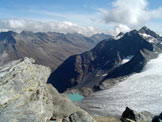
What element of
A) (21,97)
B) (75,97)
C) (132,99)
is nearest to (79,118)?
(21,97)

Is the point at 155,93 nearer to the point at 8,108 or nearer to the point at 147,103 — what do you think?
the point at 147,103

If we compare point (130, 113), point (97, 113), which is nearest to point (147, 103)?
point (97, 113)

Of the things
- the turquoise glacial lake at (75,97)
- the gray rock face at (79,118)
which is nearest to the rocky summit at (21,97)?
the gray rock face at (79,118)

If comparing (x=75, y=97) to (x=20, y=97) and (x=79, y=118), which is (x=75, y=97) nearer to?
(x=79, y=118)

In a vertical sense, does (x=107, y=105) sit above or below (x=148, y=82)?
below

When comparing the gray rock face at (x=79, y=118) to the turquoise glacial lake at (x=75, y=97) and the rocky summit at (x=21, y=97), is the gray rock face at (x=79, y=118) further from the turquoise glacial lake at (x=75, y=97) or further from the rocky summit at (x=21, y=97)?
the turquoise glacial lake at (x=75, y=97)

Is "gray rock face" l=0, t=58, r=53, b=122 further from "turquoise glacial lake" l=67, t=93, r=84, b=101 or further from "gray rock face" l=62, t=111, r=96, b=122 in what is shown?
"turquoise glacial lake" l=67, t=93, r=84, b=101
